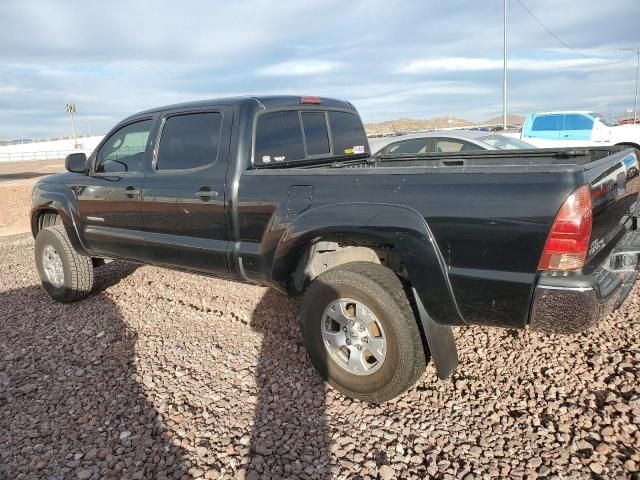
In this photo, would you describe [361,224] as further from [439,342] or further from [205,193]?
[205,193]

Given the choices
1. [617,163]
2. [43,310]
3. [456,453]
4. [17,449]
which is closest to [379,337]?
[456,453]

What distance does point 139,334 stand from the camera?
443cm

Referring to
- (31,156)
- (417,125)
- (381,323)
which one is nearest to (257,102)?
(381,323)

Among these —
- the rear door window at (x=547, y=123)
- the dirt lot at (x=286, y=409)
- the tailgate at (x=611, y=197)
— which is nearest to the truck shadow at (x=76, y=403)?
the dirt lot at (x=286, y=409)

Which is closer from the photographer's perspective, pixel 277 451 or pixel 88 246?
pixel 277 451

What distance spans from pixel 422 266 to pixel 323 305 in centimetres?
→ 73

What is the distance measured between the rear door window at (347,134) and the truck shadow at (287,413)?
5.34 ft

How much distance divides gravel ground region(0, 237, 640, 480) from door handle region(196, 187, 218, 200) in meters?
1.21

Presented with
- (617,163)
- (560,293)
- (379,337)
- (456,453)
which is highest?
(617,163)

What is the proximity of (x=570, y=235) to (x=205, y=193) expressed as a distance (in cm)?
247

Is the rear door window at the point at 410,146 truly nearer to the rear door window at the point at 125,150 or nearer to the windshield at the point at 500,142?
the windshield at the point at 500,142

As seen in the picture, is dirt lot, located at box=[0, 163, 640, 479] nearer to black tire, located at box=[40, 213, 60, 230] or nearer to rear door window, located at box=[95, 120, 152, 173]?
rear door window, located at box=[95, 120, 152, 173]

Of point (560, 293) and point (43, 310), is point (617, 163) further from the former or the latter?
point (43, 310)

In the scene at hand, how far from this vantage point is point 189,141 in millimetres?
4094
